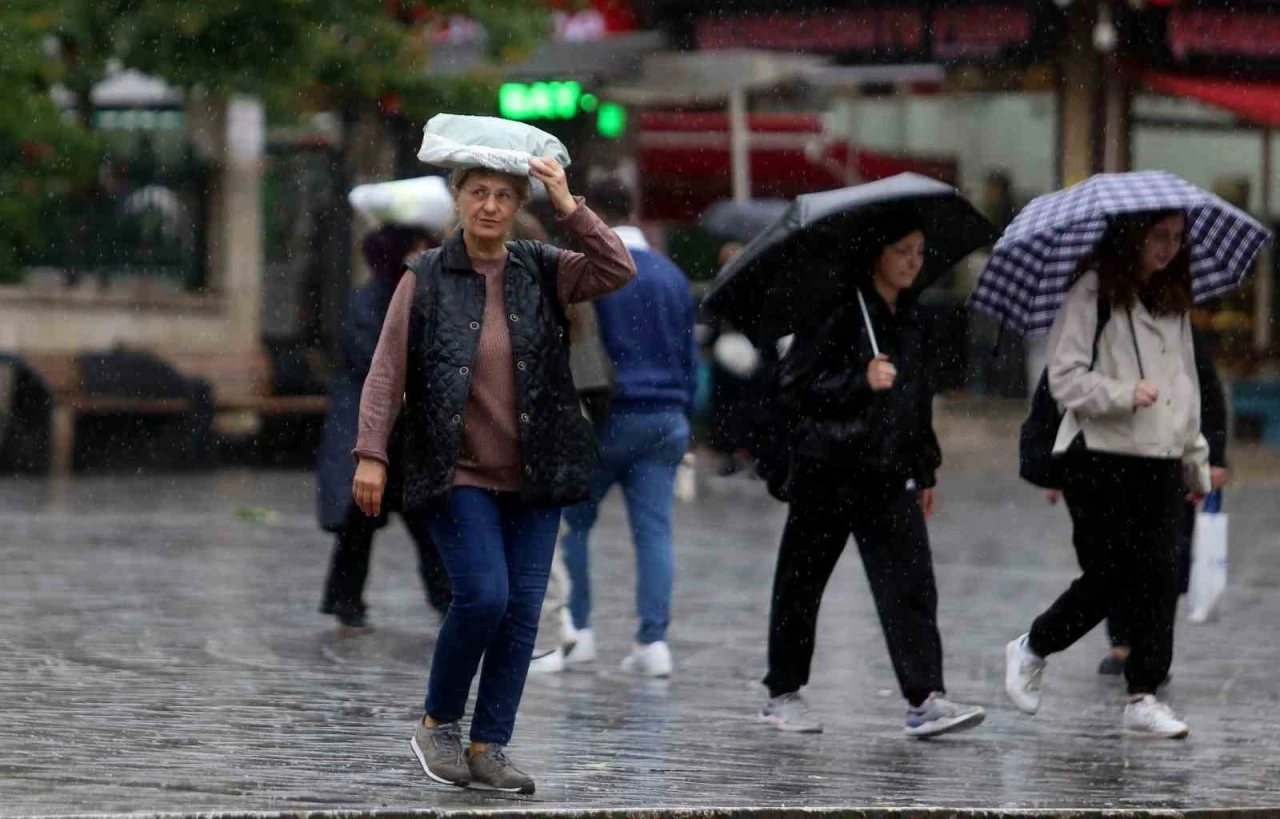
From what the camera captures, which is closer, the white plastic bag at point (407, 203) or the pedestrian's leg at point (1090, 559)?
the pedestrian's leg at point (1090, 559)

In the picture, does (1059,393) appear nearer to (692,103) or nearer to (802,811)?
(802,811)

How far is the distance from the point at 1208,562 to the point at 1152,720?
2.33 metres

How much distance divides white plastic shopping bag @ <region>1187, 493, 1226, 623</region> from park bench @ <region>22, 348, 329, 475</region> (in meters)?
9.47

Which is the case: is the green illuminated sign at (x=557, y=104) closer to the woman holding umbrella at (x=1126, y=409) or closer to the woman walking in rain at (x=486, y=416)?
the woman holding umbrella at (x=1126, y=409)

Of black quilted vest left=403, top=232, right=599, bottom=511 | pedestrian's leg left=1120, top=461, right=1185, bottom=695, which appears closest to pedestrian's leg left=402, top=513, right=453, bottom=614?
pedestrian's leg left=1120, top=461, right=1185, bottom=695

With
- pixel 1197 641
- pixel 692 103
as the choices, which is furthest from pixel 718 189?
pixel 1197 641

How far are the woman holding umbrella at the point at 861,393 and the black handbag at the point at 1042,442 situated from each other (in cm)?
42

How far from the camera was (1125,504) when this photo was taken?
Answer: 7.97 meters

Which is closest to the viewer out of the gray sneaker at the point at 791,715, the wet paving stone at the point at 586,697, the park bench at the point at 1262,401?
the wet paving stone at the point at 586,697

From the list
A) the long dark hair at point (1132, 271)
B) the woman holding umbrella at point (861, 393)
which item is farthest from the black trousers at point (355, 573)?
the long dark hair at point (1132, 271)

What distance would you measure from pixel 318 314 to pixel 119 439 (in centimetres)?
338

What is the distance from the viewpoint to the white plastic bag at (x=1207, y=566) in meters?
9.92

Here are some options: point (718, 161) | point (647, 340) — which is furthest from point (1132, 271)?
point (718, 161)

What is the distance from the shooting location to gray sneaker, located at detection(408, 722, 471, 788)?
648 centimetres
